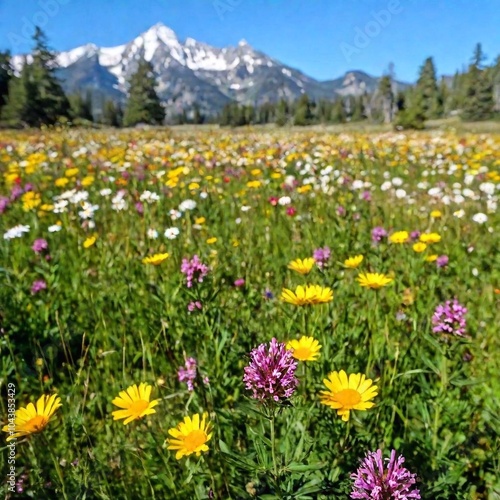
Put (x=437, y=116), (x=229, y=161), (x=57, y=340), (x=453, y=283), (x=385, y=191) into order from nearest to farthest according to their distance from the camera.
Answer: (x=57, y=340), (x=453, y=283), (x=385, y=191), (x=229, y=161), (x=437, y=116)

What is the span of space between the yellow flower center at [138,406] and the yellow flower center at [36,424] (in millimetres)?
212

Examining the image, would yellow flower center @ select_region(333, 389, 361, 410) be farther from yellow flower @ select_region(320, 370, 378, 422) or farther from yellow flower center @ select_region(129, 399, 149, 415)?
yellow flower center @ select_region(129, 399, 149, 415)

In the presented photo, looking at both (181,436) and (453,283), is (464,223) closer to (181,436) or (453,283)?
(453,283)

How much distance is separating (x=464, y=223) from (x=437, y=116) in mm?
71523

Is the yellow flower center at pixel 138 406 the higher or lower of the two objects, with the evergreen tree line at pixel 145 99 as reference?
lower

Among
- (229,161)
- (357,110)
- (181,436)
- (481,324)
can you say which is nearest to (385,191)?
(229,161)

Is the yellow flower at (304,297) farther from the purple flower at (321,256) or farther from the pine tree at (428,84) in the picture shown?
the pine tree at (428,84)

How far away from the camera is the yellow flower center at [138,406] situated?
115cm

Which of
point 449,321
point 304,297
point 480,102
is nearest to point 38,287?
point 304,297

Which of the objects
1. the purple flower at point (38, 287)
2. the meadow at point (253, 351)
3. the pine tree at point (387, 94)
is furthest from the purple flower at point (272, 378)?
the pine tree at point (387, 94)

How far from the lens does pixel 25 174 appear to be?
5930 mm

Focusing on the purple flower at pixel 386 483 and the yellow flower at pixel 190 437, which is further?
the yellow flower at pixel 190 437

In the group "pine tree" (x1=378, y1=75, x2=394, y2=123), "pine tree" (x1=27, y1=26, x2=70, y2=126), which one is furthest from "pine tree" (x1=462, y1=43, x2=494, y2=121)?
"pine tree" (x1=27, y1=26, x2=70, y2=126)

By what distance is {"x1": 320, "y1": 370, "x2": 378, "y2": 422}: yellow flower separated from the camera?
1054mm
